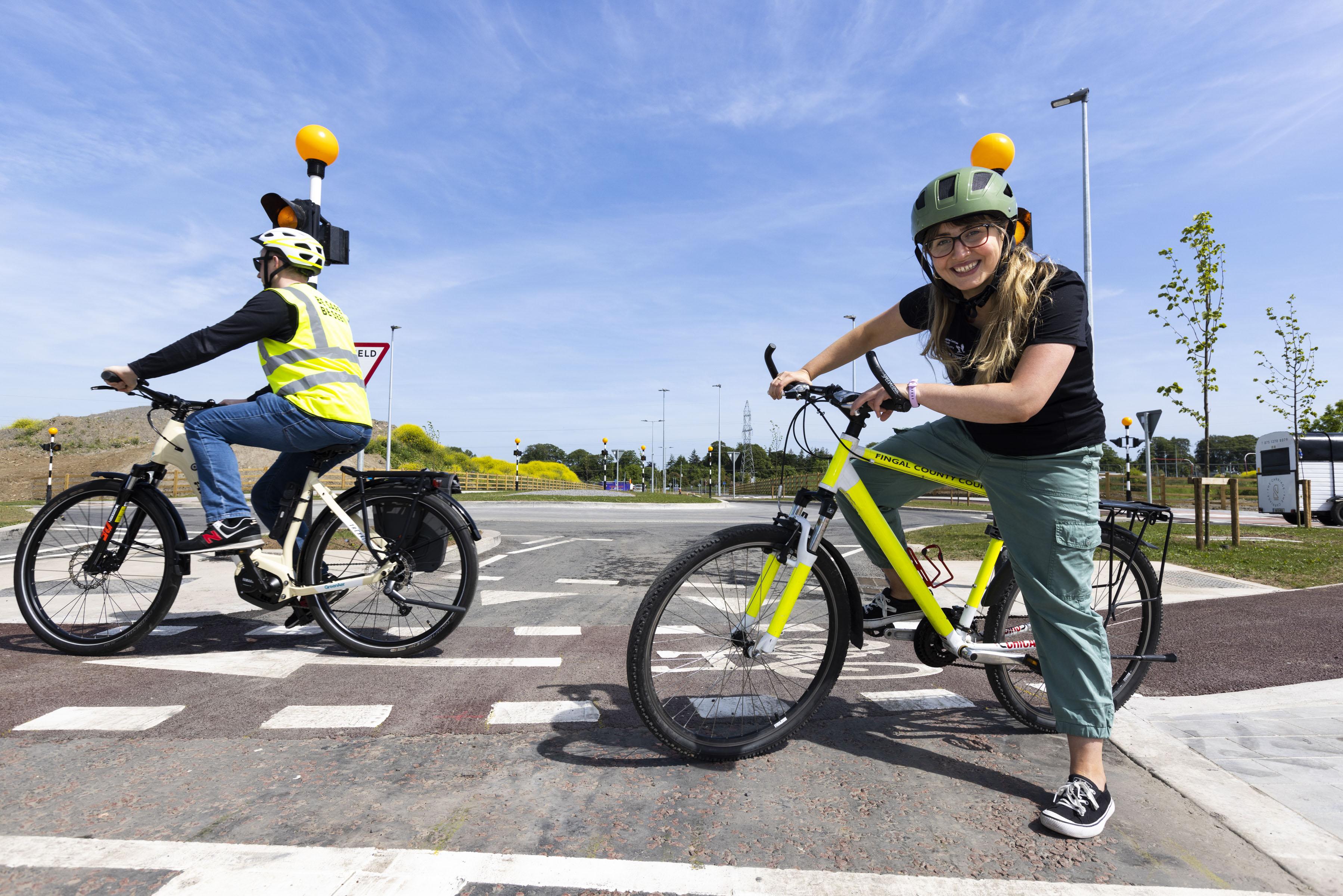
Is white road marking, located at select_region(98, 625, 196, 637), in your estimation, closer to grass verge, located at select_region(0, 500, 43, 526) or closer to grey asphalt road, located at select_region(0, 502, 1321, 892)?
grey asphalt road, located at select_region(0, 502, 1321, 892)

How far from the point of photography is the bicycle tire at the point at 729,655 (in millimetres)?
2410

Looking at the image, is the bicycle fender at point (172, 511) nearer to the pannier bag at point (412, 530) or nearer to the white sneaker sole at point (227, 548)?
the white sneaker sole at point (227, 548)

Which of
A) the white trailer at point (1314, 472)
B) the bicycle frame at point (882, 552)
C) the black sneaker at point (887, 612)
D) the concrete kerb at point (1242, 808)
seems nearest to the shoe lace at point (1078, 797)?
the concrete kerb at point (1242, 808)

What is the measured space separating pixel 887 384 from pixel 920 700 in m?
1.59

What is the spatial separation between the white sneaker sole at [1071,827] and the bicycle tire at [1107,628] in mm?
781

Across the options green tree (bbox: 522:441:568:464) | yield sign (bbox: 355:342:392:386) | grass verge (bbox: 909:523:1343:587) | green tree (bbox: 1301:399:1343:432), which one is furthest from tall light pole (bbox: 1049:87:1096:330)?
green tree (bbox: 522:441:568:464)

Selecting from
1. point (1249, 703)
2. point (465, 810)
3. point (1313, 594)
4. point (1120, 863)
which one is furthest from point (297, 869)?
point (1313, 594)

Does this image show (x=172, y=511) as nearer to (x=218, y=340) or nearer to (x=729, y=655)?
(x=218, y=340)

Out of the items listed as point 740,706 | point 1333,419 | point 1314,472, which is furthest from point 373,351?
point 1333,419

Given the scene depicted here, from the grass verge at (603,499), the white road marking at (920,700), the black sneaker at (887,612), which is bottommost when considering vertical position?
the grass verge at (603,499)

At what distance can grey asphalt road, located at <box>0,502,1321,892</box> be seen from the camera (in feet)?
6.19

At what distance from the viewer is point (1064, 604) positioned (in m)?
2.37

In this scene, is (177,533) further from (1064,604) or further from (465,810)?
(1064,604)

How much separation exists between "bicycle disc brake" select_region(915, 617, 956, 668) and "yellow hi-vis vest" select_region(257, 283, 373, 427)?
9.14 feet
